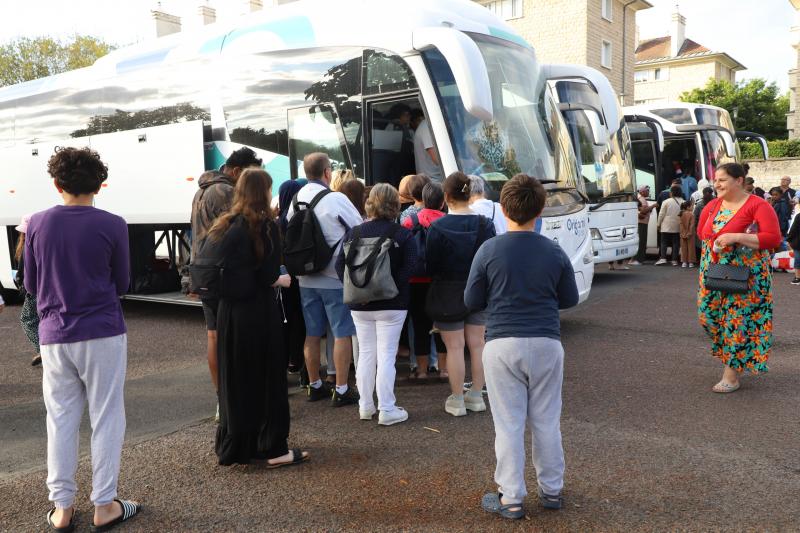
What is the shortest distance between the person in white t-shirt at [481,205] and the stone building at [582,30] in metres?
27.1

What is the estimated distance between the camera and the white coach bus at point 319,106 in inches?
271

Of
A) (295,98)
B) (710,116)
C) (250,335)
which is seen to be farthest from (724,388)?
(710,116)

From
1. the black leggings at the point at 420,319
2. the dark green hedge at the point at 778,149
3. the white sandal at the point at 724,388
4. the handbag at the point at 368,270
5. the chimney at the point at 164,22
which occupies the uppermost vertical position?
the chimney at the point at 164,22

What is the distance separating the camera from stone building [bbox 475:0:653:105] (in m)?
31.4

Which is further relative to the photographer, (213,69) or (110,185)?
(110,185)

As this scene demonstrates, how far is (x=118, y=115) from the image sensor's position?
366 inches

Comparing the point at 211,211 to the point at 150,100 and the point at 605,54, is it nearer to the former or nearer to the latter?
the point at 150,100

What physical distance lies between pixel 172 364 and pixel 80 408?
3.70 m

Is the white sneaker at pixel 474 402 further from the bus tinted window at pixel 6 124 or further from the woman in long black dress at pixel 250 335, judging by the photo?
the bus tinted window at pixel 6 124

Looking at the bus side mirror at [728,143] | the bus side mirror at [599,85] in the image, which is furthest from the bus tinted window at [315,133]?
the bus side mirror at [728,143]

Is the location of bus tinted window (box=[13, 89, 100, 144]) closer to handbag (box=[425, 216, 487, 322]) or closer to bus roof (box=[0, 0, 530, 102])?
bus roof (box=[0, 0, 530, 102])

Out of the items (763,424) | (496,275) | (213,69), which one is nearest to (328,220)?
(496,275)

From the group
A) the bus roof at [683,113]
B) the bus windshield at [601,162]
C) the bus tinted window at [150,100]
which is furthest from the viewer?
the bus roof at [683,113]

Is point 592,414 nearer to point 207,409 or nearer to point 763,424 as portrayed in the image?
point 763,424
